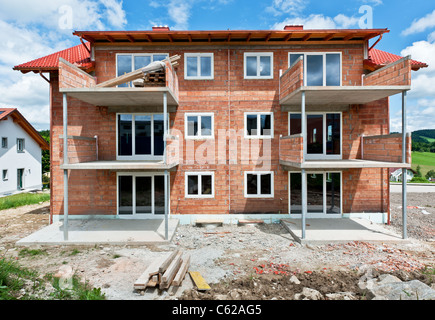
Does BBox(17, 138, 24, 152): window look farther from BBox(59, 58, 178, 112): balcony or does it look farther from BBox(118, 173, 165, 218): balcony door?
BBox(118, 173, 165, 218): balcony door

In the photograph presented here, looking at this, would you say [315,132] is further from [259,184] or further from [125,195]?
[125,195]

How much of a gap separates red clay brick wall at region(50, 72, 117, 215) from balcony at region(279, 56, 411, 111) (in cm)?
816

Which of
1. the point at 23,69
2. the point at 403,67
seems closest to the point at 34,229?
the point at 23,69

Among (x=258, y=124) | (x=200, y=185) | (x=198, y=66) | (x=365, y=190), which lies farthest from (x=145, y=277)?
(x=365, y=190)

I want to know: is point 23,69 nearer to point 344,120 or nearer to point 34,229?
point 34,229

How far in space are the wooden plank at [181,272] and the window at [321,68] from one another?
30.5 ft

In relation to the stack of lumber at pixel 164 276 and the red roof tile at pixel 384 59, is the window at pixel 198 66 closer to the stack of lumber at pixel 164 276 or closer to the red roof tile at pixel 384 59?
the red roof tile at pixel 384 59

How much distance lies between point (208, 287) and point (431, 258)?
23.7 feet

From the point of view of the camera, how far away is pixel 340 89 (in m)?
8.89

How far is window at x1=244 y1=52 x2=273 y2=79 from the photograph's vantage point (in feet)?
36.9

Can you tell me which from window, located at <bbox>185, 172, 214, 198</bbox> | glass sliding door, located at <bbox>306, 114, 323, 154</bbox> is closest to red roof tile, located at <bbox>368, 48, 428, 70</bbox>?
glass sliding door, located at <bbox>306, 114, 323, 154</bbox>

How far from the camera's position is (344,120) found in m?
11.2

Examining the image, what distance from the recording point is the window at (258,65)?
1125 centimetres

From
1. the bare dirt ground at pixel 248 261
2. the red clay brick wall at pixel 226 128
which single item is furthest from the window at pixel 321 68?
the bare dirt ground at pixel 248 261
